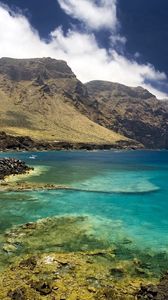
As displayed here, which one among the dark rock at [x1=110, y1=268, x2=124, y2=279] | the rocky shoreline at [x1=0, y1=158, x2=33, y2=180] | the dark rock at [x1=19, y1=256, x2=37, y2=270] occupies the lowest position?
the dark rock at [x1=110, y1=268, x2=124, y2=279]

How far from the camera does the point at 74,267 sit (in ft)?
78.6

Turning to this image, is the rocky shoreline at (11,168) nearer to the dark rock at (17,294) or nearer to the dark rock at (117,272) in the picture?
the dark rock at (117,272)

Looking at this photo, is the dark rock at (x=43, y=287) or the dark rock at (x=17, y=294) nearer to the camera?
the dark rock at (x=17, y=294)

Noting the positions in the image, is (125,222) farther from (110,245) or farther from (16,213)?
(16,213)

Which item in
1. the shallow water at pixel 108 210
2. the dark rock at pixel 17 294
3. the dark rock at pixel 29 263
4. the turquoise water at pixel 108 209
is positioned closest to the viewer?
the dark rock at pixel 17 294

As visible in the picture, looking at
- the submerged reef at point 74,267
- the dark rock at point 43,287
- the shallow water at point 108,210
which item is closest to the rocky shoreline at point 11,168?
the shallow water at point 108,210

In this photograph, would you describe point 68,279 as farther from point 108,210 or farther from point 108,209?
point 108,209

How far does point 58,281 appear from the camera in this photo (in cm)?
2177

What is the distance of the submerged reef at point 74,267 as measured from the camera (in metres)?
20.3

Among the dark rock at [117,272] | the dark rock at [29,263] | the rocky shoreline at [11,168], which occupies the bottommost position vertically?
the dark rock at [117,272]

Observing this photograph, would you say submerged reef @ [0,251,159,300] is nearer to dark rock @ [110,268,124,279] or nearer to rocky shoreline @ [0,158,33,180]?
dark rock @ [110,268,124,279]

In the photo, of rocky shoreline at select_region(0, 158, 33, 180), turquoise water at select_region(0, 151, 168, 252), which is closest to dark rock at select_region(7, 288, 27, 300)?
turquoise water at select_region(0, 151, 168, 252)

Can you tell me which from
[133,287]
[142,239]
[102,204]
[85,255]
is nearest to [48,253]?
[85,255]

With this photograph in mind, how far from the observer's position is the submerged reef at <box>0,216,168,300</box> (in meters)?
20.3
